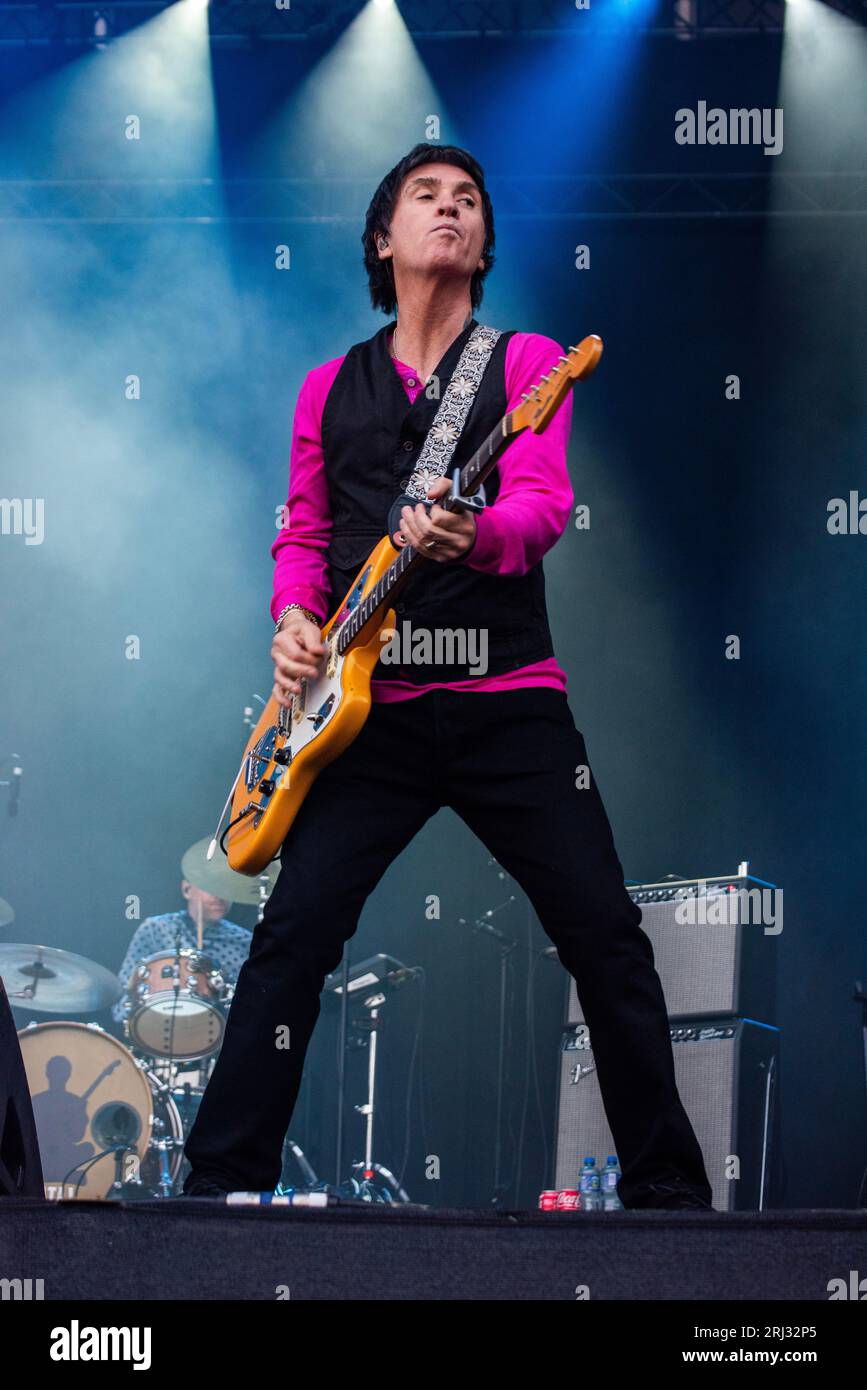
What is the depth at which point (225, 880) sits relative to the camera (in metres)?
5.83

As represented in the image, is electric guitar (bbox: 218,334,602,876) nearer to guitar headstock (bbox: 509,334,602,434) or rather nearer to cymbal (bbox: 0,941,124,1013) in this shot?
guitar headstock (bbox: 509,334,602,434)

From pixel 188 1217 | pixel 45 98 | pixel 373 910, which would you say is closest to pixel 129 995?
pixel 373 910

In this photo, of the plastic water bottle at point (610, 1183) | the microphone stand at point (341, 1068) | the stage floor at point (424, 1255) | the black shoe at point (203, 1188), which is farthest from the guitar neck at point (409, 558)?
the microphone stand at point (341, 1068)

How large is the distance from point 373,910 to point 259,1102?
449 centimetres

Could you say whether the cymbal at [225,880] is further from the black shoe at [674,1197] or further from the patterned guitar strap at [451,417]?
the black shoe at [674,1197]

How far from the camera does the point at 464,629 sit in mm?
2676

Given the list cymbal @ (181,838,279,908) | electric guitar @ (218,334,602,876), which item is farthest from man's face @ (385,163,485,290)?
cymbal @ (181,838,279,908)

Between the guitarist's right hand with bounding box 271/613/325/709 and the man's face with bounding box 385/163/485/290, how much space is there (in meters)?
0.78

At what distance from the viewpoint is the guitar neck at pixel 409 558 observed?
2.38 meters

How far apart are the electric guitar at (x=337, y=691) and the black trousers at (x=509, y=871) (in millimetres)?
59

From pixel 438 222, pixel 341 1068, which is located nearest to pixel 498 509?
pixel 438 222

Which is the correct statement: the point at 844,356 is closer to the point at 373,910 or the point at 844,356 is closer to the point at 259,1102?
the point at 373,910

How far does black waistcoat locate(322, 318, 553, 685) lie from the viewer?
2.69 m

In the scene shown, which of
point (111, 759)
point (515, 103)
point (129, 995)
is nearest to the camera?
point (129, 995)
